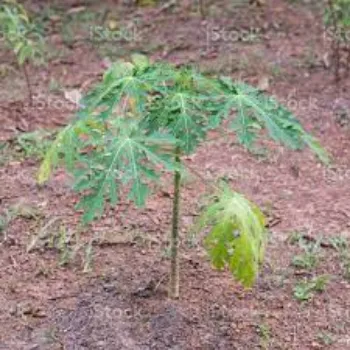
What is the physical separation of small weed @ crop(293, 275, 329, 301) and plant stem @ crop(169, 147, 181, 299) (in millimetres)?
543

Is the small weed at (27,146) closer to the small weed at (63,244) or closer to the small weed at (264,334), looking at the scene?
the small weed at (63,244)

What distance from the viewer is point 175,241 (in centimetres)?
358

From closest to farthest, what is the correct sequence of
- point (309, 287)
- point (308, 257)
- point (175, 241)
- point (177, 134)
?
point (177, 134), point (175, 241), point (309, 287), point (308, 257)

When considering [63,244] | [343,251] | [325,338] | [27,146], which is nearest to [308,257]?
[343,251]

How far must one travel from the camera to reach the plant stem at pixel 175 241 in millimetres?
3484

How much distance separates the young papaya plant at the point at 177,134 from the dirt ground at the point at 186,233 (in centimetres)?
48

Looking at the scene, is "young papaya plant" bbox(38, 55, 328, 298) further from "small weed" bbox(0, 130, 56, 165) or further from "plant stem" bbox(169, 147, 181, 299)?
"small weed" bbox(0, 130, 56, 165)

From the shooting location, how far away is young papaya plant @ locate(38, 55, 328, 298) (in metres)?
3.17

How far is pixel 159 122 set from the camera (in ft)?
10.7

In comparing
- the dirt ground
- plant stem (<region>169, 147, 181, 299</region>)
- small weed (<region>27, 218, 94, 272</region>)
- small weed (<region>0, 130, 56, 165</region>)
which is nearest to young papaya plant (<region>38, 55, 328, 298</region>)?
plant stem (<region>169, 147, 181, 299</region>)

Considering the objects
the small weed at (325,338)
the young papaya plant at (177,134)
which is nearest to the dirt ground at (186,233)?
the small weed at (325,338)

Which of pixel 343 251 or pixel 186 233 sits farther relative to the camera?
pixel 186 233

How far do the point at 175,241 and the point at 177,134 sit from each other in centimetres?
55

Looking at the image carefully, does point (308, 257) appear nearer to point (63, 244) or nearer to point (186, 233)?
point (186, 233)
